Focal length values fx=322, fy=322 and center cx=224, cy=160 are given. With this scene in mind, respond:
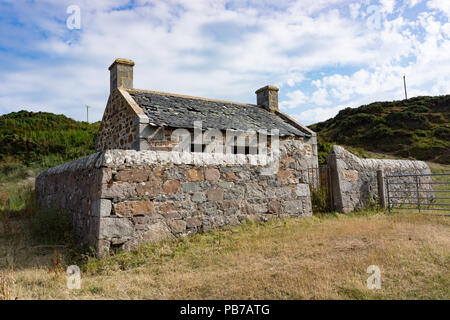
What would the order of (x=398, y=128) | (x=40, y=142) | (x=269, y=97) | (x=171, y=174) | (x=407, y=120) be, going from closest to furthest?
(x=171, y=174) < (x=269, y=97) < (x=40, y=142) < (x=398, y=128) < (x=407, y=120)

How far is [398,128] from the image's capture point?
2880 cm

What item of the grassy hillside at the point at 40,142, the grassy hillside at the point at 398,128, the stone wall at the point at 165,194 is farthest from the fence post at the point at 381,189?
the grassy hillside at the point at 398,128

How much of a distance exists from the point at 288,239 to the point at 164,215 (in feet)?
8.09

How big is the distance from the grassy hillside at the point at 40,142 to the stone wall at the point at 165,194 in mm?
9877

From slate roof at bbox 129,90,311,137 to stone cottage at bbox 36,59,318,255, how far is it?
5cm

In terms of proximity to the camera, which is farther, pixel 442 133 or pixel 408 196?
pixel 442 133

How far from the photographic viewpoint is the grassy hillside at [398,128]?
80.4ft

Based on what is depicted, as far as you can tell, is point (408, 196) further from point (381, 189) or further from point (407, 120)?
point (407, 120)

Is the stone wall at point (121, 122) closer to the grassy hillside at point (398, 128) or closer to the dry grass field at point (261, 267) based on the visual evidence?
the dry grass field at point (261, 267)

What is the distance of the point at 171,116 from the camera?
32.6 feet

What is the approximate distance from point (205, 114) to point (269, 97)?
448cm

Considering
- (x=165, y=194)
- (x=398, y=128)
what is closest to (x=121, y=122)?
(x=165, y=194)

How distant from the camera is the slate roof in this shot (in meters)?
9.87

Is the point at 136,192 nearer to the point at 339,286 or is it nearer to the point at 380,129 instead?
the point at 339,286
